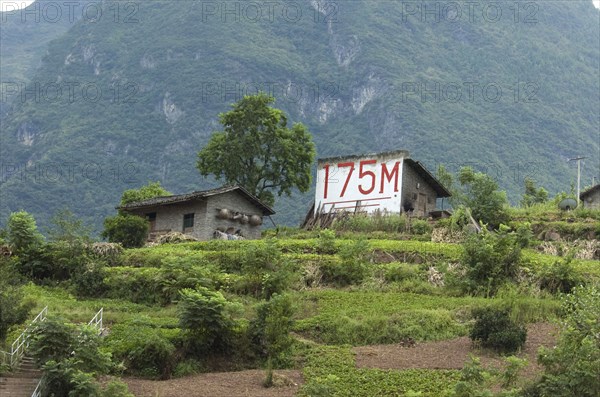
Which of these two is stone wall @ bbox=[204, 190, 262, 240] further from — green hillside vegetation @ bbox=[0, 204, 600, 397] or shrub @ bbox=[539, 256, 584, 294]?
shrub @ bbox=[539, 256, 584, 294]

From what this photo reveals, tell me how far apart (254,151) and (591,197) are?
23082 millimetres

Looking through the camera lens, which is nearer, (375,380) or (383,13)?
(375,380)

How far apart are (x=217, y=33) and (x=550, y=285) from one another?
148149 mm

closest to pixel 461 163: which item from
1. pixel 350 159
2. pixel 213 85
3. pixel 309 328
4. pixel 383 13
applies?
pixel 213 85

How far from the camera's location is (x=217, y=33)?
616ft

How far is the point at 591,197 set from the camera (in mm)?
72625

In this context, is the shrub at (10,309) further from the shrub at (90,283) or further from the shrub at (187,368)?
the shrub at (90,283)

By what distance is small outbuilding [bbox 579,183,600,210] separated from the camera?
2830 inches

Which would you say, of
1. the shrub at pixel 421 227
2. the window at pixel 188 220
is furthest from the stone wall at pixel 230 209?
the shrub at pixel 421 227

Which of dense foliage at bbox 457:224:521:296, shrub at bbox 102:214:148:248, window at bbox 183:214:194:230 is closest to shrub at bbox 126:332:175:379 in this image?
dense foliage at bbox 457:224:521:296

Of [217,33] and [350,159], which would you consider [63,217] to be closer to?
[350,159]

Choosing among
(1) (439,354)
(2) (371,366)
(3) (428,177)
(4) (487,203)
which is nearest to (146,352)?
(2) (371,366)

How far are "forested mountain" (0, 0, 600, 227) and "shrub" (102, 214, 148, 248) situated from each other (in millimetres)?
48526

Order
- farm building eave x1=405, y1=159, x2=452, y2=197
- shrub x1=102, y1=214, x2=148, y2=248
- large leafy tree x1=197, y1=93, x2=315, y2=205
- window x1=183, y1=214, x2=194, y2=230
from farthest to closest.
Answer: large leafy tree x1=197, y1=93, x2=315, y2=205
farm building eave x1=405, y1=159, x2=452, y2=197
window x1=183, y1=214, x2=194, y2=230
shrub x1=102, y1=214, x2=148, y2=248
